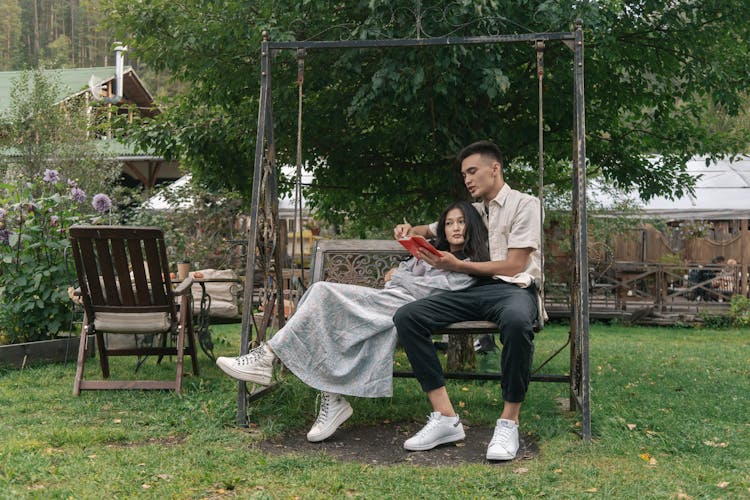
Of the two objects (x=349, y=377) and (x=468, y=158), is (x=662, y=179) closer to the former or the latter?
(x=468, y=158)

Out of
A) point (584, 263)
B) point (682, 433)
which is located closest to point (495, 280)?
point (584, 263)

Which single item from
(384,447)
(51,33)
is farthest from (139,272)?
(51,33)

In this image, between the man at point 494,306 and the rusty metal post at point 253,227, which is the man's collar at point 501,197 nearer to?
the man at point 494,306

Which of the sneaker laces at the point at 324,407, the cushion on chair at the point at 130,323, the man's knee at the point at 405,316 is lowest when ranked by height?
the sneaker laces at the point at 324,407

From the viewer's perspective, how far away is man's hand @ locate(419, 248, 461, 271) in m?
4.41

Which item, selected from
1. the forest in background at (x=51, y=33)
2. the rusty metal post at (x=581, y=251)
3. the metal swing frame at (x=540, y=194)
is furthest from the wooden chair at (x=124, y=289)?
the forest in background at (x=51, y=33)

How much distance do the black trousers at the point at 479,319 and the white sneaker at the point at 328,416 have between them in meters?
0.46

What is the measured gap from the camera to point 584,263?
14.7 ft

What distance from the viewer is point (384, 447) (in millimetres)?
4293

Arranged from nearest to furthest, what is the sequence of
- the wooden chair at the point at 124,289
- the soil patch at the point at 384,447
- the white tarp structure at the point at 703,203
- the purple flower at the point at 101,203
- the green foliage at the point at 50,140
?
the soil patch at the point at 384,447 → the wooden chair at the point at 124,289 → the purple flower at the point at 101,203 → the white tarp structure at the point at 703,203 → the green foliage at the point at 50,140

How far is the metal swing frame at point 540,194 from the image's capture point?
4.48 meters

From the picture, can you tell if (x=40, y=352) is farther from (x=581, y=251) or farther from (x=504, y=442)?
(x=581, y=251)

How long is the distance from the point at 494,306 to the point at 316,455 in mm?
1237

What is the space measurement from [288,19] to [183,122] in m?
Result: 1.65
